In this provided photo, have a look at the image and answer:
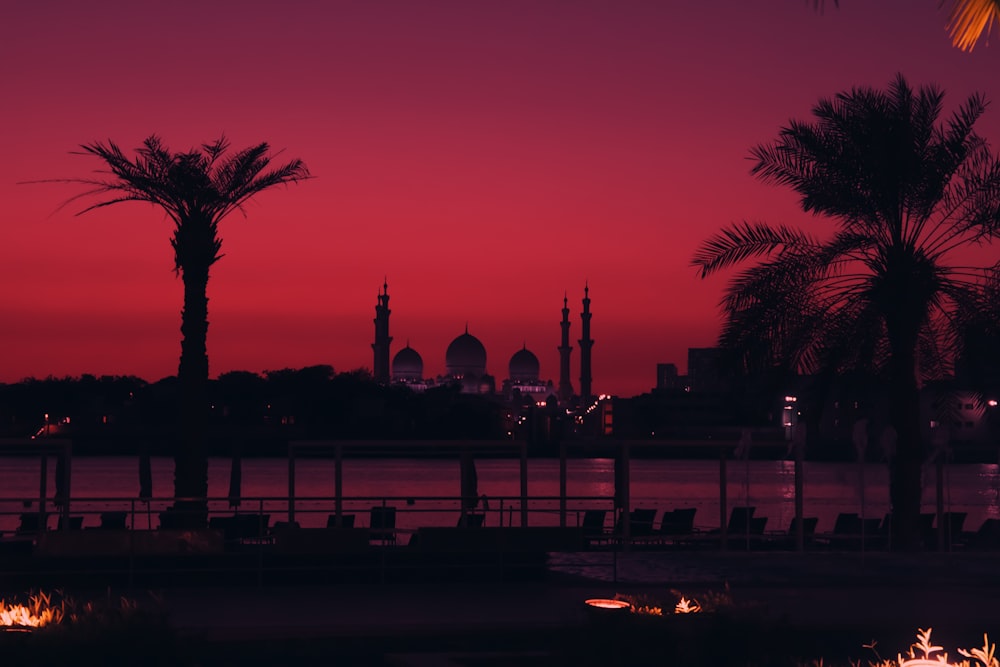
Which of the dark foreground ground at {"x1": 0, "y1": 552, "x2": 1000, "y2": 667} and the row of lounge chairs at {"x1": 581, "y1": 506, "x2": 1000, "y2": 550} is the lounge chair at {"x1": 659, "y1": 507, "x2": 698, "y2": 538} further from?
the dark foreground ground at {"x1": 0, "y1": 552, "x2": 1000, "y2": 667}

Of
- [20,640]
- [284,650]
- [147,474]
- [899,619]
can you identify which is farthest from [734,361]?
[147,474]

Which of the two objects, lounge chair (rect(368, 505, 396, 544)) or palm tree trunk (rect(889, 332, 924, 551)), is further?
palm tree trunk (rect(889, 332, 924, 551))

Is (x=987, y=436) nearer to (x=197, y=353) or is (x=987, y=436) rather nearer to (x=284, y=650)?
(x=197, y=353)

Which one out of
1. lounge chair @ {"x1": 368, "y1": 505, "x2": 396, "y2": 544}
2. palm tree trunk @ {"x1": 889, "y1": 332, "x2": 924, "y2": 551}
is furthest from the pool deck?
palm tree trunk @ {"x1": 889, "y1": 332, "x2": 924, "y2": 551}

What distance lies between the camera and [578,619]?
1472 cm

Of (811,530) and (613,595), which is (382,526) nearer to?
(613,595)

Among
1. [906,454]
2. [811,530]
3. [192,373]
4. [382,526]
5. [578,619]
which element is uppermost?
[192,373]

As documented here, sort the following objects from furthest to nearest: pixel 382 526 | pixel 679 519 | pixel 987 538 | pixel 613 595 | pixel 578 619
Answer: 1. pixel 679 519
2. pixel 987 538
3. pixel 382 526
4. pixel 613 595
5. pixel 578 619

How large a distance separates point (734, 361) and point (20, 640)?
16.9 m

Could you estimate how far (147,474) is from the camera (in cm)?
6781

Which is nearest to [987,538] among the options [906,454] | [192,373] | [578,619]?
[906,454]

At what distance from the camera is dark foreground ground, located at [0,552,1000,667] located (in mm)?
10375

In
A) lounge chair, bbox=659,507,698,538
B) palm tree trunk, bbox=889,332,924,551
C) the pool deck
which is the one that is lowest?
the pool deck

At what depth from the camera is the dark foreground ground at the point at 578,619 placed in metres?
10.4
